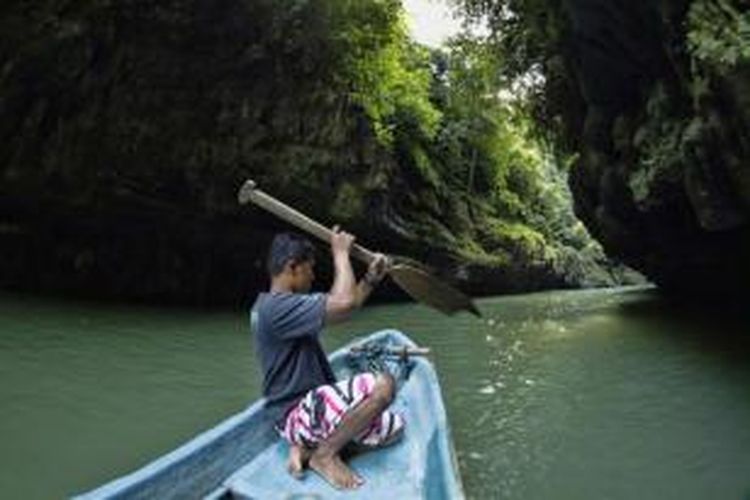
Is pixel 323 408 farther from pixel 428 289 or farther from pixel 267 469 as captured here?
pixel 428 289

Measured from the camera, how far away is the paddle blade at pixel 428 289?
210 inches

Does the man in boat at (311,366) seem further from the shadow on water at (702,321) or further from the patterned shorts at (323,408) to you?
the shadow on water at (702,321)

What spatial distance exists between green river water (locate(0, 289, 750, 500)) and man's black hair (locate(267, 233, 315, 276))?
2081mm

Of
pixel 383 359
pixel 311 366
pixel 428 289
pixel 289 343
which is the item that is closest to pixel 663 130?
pixel 383 359

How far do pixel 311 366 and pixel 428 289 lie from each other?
4.23ft

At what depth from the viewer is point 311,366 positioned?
4.46 m

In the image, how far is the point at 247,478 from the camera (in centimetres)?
439

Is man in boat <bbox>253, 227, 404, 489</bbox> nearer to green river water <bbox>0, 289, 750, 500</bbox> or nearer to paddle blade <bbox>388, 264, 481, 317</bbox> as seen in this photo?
paddle blade <bbox>388, 264, 481, 317</bbox>

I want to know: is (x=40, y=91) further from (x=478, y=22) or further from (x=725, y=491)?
(x=725, y=491)

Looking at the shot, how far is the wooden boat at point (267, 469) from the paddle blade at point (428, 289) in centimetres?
67

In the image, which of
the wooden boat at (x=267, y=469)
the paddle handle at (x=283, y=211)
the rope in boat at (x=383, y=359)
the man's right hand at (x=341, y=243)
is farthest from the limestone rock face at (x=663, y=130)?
the wooden boat at (x=267, y=469)

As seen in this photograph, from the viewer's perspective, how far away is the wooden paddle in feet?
16.4

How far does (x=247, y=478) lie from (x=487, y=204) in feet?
77.1

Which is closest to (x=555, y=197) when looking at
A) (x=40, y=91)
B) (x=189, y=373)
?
(x=40, y=91)
